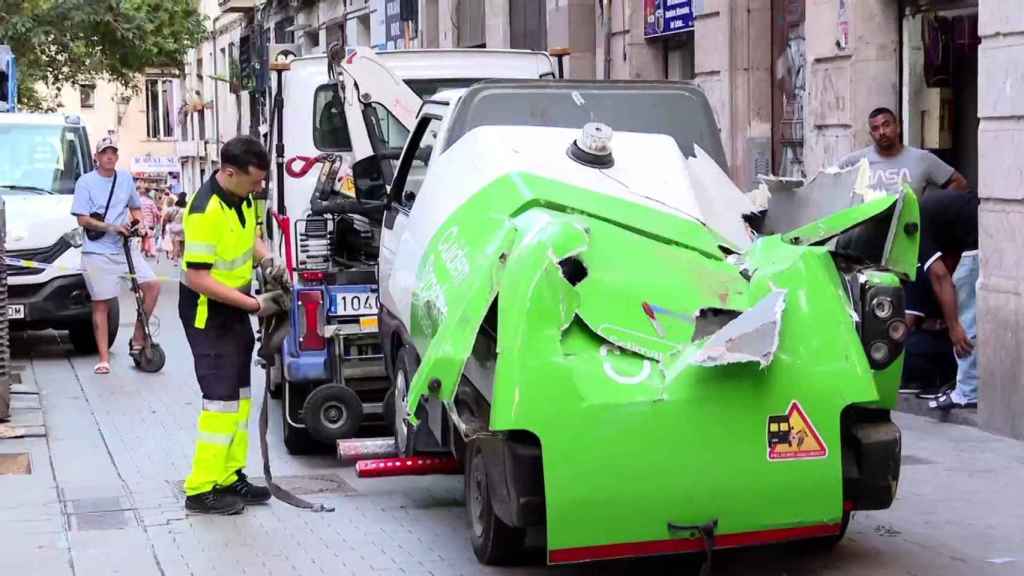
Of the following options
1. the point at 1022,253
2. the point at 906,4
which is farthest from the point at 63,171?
the point at 1022,253

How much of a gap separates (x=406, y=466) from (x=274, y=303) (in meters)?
1.25

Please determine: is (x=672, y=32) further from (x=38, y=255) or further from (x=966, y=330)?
(x=966, y=330)

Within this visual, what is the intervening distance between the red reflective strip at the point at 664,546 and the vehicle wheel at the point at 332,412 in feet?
10.3

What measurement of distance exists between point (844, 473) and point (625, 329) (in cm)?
98

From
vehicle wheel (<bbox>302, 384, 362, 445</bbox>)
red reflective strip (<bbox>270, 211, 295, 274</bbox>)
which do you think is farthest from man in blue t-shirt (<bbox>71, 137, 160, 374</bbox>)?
vehicle wheel (<bbox>302, 384, 362, 445</bbox>)

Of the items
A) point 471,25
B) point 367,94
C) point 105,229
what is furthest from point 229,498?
point 471,25

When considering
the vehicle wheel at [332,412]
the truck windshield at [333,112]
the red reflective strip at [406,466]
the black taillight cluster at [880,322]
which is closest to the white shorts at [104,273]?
the truck windshield at [333,112]

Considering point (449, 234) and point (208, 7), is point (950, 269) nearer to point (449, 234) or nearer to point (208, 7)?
point (449, 234)

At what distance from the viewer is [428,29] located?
2623 centimetres

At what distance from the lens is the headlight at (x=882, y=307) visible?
603 cm

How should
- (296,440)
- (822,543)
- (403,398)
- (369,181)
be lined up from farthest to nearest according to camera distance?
1. (369,181)
2. (296,440)
3. (403,398)
4. (822,543)

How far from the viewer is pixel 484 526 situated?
21.3 ft

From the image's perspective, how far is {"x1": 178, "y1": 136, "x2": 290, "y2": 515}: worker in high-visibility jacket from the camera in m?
7.79

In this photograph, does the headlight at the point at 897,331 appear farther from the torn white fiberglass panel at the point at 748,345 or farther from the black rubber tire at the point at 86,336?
the black rubber tire at the point at 86,336
